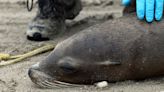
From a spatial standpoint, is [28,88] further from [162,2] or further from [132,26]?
[162,2]

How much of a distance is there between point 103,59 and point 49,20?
137 centimetres

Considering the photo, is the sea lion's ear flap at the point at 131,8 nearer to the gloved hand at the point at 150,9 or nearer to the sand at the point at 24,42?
the gloved hand at the point at 150,9

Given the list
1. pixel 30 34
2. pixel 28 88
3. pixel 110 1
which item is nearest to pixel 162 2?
pixel 28 88

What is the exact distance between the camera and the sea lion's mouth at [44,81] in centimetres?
292

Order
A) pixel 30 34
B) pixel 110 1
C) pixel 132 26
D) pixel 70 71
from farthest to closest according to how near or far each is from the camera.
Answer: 1. pixel 110 1
2. pixel 30 34
3. pixel 132 26
4. pixel 70 71

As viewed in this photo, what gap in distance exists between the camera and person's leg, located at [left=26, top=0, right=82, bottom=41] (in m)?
4.08

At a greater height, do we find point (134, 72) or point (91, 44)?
point (91, 44)

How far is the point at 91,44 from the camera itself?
9.65 feet

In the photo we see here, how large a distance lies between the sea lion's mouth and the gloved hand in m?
0.66

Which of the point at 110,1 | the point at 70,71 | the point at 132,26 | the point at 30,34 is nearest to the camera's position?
the point at 70,71

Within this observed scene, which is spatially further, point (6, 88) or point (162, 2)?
point (162, 2)

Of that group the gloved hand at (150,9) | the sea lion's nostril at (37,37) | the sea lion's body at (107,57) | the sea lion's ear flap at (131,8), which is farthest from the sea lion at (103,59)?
the sea lion's nostril at (37,37)

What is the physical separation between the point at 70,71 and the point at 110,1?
2422 millimetres

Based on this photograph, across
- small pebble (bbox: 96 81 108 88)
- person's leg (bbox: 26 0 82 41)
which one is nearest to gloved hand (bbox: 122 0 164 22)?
small pebble (bbox: 96 81 108 88)
